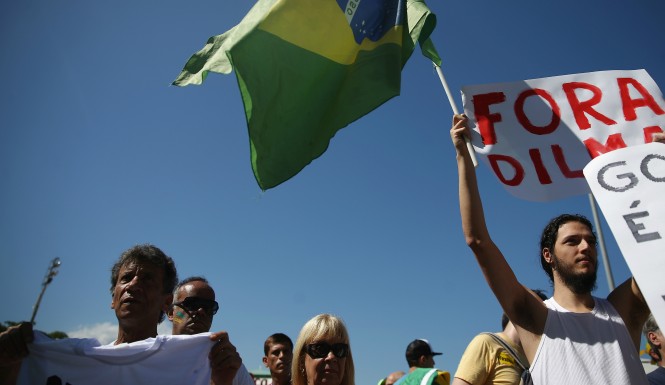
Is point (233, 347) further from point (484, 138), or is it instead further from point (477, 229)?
point (484, 138)

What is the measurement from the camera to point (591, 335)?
89.1 inches

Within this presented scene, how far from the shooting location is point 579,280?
2477mm

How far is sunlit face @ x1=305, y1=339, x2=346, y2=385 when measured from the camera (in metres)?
2.91

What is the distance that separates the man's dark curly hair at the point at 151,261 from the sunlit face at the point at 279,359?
2.13m

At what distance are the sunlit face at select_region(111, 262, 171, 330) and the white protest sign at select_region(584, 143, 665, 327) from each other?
93.0 inches

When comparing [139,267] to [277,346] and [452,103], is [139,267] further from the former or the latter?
[277,346]

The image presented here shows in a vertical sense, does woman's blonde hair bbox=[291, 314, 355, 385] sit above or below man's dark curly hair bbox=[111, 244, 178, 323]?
below

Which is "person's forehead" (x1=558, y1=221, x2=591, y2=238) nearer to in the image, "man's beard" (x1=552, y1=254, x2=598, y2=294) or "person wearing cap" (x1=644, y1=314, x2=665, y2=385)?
"man's beard" (x1=552, y1=254, x2=598, y2=294)

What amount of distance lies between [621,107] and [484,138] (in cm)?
92

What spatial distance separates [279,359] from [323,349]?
197cm

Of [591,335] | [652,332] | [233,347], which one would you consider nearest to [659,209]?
[591,335]

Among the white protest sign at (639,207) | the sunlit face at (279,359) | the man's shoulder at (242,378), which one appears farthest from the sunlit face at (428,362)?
the white protest sign at (639,207)

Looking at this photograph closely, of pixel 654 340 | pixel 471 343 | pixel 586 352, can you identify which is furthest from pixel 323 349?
pixel 654 340

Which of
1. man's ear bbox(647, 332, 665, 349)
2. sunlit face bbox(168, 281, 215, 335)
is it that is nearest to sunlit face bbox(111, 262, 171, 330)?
sunlit face bbox(168, 281, 215, 335)
